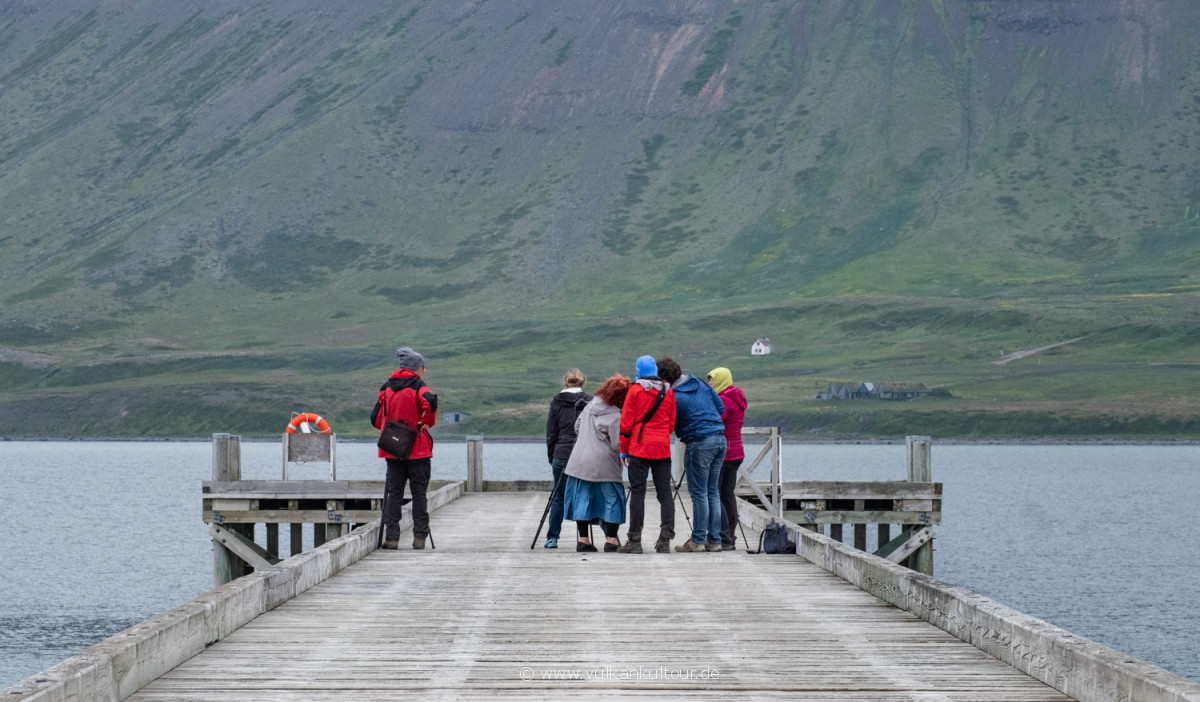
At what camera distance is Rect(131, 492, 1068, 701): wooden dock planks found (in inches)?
353

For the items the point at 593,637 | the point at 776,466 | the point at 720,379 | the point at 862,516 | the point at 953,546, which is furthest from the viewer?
the point at 953,546

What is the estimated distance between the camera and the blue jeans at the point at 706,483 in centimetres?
1741

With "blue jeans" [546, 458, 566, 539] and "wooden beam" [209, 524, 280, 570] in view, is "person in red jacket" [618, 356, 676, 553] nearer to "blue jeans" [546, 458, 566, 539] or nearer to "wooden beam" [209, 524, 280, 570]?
"blue jeans" [546, 458, 566, 539]

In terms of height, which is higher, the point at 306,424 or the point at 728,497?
the point at 306,424

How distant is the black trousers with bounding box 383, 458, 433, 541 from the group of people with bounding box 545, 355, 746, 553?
1673 mm

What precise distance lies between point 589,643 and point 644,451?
6327mm

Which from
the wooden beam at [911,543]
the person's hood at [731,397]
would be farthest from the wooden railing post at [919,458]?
the person's hood at [731,397]

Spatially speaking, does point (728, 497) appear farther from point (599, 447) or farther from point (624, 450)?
point (624, 450)

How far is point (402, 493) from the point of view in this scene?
1795cm

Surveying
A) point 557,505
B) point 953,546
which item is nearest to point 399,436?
point 557,505

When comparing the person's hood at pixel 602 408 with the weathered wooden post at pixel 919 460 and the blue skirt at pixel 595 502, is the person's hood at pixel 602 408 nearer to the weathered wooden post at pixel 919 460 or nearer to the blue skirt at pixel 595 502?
the blue skirt at pixel 595 502

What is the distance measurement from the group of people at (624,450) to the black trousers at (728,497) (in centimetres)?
40

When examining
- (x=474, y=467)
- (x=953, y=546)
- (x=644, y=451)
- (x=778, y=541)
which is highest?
(x=644, y=451)

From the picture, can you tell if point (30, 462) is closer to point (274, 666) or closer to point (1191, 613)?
point (1191, 613)
